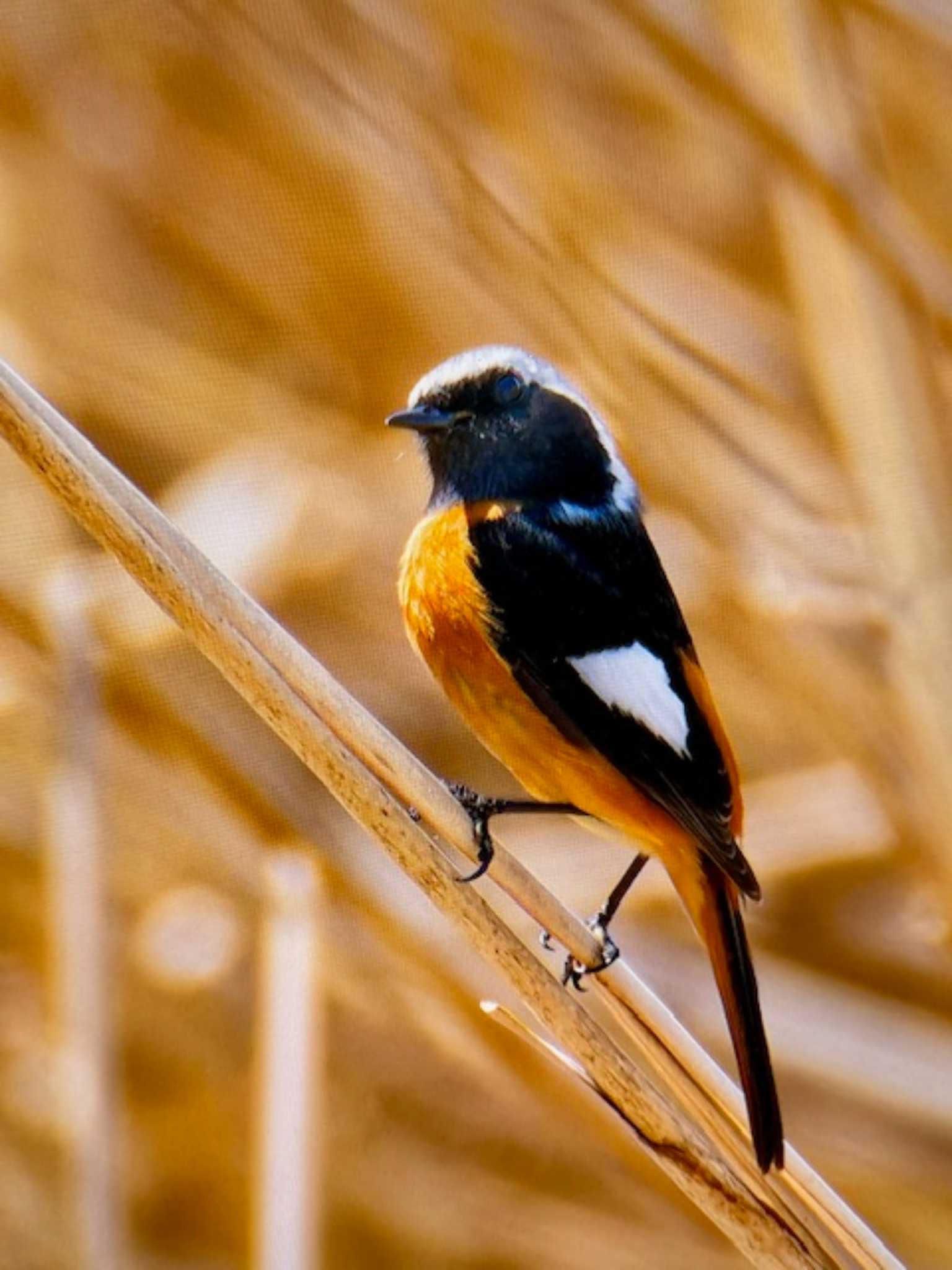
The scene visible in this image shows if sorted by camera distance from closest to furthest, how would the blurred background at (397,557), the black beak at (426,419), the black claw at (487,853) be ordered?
→ 1. the black claw at (487,853)
2. the black beak at (426,419)
3. the blurred background at (397,557)

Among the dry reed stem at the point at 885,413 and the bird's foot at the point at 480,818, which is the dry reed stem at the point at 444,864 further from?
the dry reed stem at the point at 885,413

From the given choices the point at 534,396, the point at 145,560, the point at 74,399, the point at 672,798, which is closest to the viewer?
the point at 145,560

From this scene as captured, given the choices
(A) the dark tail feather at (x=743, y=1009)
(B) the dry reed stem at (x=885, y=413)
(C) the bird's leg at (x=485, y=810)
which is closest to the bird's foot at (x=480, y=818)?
(C) the bird's leg at (x=485, y=810)

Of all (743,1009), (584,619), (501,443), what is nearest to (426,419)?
(501,443)

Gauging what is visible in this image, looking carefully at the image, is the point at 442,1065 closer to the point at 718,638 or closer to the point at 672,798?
the point at 718,638

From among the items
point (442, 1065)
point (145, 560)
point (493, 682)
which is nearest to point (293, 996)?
point (442, 1065)

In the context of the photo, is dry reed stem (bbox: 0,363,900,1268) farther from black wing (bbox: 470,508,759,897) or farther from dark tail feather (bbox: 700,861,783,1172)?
black wing (bbox: 470,508,759,897)

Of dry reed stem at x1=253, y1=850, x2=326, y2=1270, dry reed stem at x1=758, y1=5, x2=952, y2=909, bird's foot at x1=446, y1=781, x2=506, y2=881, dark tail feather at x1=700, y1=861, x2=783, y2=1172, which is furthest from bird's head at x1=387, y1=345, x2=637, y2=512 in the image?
dry reed stem at x1=253, y1=850, x2=326, y2=1270
